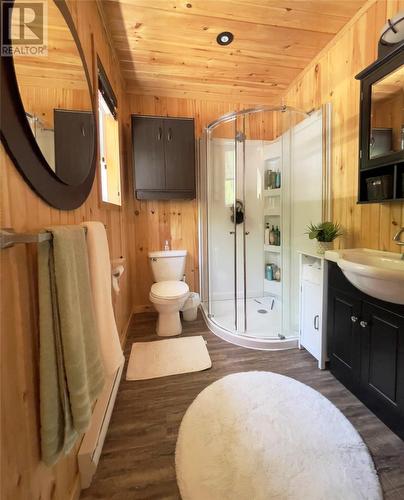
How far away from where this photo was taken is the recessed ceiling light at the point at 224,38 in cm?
185

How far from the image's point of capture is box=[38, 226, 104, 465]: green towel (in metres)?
0.67

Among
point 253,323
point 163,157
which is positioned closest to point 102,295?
point 253,323

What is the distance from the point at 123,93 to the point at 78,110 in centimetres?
174

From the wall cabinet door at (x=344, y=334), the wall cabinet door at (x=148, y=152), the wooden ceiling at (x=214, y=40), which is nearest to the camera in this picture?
the wall cabinet door at (x=344, y=334)

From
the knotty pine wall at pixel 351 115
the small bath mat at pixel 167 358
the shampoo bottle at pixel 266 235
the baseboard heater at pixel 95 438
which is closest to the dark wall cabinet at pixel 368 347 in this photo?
the knotty pine wall at pixel 351 115

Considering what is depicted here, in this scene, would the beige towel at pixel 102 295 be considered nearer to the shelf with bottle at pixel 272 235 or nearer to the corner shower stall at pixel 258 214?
the corner shower stall at pixel 258 214

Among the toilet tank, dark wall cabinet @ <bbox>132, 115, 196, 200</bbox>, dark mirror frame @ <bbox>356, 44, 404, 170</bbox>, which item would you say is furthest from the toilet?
dark mirror frame @ <bbox>356, 44, 404, 170</bbox>

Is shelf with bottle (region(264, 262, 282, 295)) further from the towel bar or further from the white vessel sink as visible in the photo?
the towel bar

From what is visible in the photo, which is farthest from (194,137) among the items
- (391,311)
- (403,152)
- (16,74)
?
(391,311)

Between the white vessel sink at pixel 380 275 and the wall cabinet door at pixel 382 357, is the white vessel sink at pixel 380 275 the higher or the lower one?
the higher one

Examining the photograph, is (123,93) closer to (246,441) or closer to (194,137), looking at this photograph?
(194,137)

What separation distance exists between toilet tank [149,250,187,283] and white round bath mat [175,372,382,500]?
53.4 inches

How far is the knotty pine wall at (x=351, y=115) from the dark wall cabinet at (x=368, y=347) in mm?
392

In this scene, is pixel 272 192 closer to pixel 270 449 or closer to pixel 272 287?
pixel 272 287
